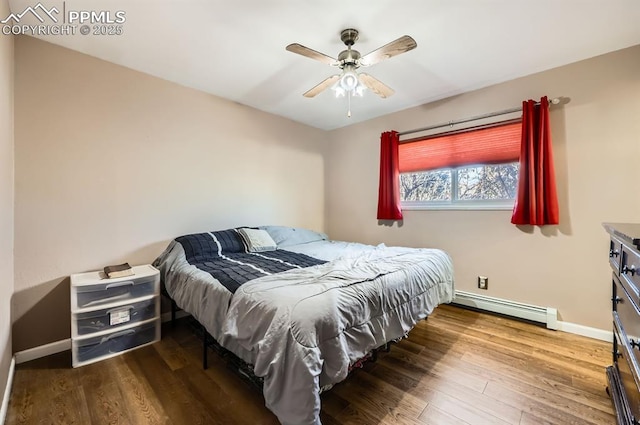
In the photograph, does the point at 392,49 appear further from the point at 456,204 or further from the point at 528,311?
the point at 528,311

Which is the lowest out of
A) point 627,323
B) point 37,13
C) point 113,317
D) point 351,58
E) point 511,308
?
point 511,308

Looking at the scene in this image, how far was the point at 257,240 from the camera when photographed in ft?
9.28

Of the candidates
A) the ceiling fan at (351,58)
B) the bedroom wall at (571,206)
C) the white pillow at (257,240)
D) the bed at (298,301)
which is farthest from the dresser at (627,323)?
the white pillow at (257,240)

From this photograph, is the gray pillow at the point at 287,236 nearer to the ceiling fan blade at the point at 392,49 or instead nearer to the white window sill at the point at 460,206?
the white window sill at the point at 460,206

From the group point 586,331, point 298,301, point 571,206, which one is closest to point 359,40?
point 298,301

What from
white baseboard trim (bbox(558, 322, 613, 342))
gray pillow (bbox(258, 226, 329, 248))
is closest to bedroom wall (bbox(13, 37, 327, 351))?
gray pillow (bbox(258, 226, 329, 248))

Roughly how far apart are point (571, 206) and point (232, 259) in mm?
3114

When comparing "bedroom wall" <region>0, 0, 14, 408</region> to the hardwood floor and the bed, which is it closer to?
the hardwood floor

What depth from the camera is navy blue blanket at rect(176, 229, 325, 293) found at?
72.9 inches

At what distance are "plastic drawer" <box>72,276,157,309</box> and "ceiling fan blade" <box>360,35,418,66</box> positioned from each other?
7.88ft

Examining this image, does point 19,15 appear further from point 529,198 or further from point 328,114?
point 529,198

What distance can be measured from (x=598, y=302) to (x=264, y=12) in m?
3.54

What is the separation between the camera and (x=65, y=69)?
2115mm

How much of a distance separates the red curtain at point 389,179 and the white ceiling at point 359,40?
2.52ft
